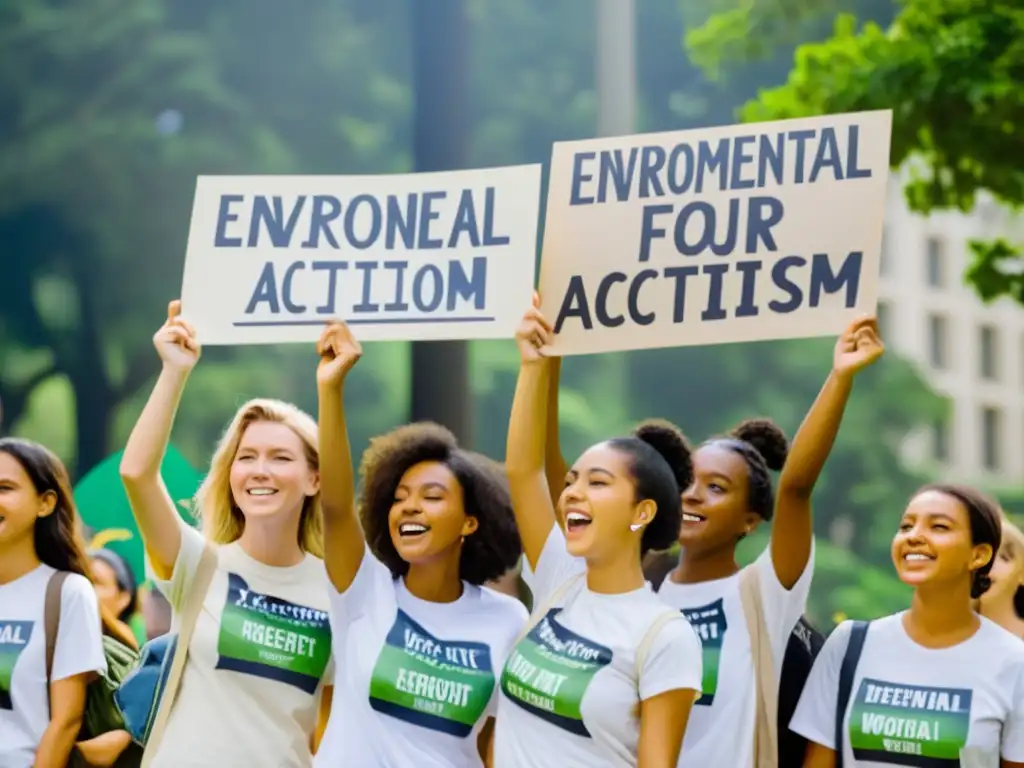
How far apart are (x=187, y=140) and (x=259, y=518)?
47.0ft

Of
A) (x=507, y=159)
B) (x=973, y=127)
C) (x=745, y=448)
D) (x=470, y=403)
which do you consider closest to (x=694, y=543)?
(x=745, y=448)

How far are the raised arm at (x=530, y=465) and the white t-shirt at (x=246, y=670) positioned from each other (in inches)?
23.9

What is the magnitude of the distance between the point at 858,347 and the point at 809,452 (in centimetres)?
30

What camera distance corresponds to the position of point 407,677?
4.64 meters

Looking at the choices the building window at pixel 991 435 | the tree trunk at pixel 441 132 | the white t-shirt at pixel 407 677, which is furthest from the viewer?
the building window at pixel 991 435

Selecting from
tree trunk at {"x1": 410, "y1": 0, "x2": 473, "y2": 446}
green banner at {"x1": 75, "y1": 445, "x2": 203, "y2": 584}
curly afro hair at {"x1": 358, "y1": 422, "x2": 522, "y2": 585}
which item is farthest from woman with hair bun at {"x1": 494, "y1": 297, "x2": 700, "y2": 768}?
green banner at {"x1": 75, "y1": 445, "x2": 203, "y2": 584}

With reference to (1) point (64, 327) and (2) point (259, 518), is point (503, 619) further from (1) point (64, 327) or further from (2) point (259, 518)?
(1) point (64, 327)

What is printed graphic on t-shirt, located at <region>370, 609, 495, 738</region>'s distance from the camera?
182 inches

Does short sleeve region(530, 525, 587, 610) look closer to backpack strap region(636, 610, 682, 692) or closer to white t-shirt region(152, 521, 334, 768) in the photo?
backpack strap region(636, 610, 682, 692)

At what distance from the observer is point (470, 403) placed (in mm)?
7734

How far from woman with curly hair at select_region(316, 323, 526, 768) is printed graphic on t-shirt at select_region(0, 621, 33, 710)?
967 millimetres

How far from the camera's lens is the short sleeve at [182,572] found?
4.92 metres

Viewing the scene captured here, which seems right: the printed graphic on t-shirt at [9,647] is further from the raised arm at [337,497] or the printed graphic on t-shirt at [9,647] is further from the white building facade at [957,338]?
the white building facade at [957,338]

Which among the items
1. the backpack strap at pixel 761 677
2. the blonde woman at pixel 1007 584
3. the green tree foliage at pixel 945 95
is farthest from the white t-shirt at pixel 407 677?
the green tree foliage at pixel 945 95
